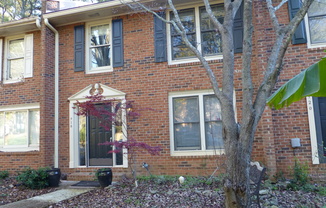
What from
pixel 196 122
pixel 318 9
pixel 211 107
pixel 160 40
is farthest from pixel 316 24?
pixel 160 40

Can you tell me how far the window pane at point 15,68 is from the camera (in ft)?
30.0

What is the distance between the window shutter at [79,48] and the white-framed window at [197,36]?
295cm

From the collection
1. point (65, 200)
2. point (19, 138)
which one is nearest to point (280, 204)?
point (65, 200)

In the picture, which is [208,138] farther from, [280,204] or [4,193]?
[4,193]

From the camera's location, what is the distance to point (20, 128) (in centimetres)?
898

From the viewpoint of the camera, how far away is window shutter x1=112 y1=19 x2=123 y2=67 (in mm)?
8116

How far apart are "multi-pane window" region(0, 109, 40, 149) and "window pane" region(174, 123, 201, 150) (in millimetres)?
4880

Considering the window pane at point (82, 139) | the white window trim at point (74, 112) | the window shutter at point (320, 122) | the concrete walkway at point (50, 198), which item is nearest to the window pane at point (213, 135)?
the window shutter at point (320, 122)

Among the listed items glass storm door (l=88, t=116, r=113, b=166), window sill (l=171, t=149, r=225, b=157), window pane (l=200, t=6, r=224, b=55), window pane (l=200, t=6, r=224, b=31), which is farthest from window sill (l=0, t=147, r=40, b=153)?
window pane (l=200, t=6, r=224, b=31)

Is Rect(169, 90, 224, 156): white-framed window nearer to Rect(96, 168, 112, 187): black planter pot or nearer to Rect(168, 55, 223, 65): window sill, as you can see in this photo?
Rect(168, 55, 223, 65): window sill

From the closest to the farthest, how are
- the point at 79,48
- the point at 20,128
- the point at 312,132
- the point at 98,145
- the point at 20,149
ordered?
1. the point at 312,132
2. the point at 98,145
3. the point at 79,48
4. the point at 20,149
5. the point at 20,128

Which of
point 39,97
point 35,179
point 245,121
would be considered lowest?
point 35,179

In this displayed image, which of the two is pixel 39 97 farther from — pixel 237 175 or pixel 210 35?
pixel 237 175

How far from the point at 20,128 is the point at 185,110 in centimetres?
594
